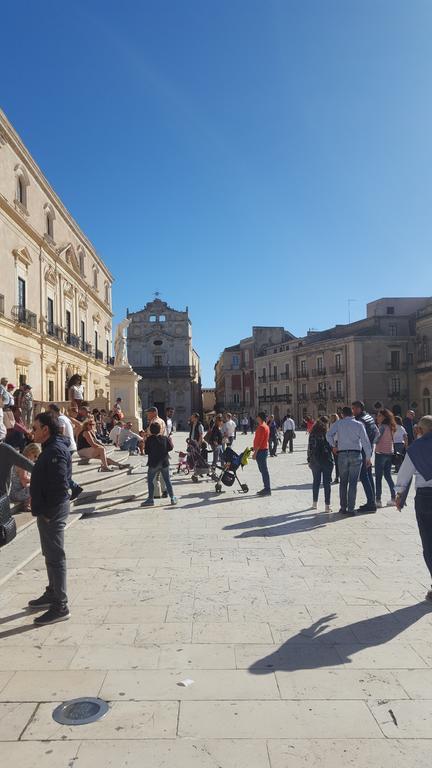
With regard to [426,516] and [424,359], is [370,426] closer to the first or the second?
[426,516]

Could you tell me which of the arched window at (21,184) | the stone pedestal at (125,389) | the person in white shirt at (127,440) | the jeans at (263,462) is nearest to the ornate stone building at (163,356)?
the stone pedestal at (125,389)

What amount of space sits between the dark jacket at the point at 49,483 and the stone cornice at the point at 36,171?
1985 cm

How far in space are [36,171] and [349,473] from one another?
73.1 ft

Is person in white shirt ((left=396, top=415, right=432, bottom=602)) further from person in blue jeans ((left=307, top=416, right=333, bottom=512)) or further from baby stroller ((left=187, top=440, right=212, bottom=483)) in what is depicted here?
baby stroller ((left=187, top=440, right=212, bottom=483))

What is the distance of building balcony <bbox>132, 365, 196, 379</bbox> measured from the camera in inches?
2662

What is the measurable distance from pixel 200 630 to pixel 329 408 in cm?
4894

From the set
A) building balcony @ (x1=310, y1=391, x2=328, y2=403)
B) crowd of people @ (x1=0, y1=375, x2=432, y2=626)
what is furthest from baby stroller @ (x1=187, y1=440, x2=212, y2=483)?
building balcony @ (x1=310, y1=391, x2=328, y2=403)

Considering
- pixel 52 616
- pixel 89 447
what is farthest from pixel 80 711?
pixel 89 447

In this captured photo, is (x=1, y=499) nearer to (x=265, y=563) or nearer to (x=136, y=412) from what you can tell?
(x=265, y=563)

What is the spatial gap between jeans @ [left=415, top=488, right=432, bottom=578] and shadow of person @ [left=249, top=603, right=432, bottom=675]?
18.7 inches

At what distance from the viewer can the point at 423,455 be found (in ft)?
16.1

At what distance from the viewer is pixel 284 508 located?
30.9 ft

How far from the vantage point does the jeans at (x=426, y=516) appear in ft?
15.8

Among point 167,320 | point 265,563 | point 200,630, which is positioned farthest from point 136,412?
point 167,320
